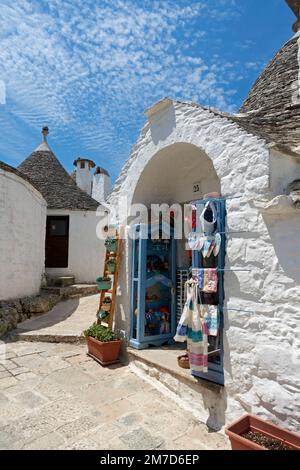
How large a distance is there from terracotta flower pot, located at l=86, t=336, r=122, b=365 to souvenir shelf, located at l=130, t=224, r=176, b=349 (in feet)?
0.96

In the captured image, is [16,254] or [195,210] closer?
[195,210]

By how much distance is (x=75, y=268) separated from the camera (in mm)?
13047

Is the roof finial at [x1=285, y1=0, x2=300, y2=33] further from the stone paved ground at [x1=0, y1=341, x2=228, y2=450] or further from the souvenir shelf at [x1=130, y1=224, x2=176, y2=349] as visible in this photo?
the stone paved ground at [x1=0, y1=341, x2=228, y2=450]

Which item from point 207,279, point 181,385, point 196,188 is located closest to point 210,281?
point 207,279

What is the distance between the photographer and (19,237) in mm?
8375

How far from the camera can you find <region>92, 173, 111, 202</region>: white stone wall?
18.6m

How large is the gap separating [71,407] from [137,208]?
326 centimetres

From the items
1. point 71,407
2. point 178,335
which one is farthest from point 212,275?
point 71,407

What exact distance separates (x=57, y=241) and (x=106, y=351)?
879cm

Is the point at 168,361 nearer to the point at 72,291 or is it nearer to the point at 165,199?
the point at 165,199

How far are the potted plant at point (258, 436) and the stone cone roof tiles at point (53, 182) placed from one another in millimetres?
11473

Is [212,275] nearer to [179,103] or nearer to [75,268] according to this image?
[179,103]

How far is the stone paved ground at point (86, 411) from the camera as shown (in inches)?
121
